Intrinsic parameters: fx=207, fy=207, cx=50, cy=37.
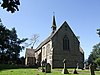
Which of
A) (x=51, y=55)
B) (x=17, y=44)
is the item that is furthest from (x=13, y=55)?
(x=51, y=55)

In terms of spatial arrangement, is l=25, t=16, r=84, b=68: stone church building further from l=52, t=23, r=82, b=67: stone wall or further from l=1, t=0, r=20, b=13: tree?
l=1, t=0, r=20, b=13: tree

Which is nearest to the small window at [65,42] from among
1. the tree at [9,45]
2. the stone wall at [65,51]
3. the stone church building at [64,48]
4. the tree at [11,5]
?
the stone church building at [64,48]

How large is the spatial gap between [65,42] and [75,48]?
10.0 feet

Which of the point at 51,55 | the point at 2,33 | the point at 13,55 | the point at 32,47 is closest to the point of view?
the point at 51,55

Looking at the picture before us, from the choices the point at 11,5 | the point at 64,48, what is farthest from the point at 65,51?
the point at 11,5

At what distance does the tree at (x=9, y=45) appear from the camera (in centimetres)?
7025

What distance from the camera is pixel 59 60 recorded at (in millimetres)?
51906

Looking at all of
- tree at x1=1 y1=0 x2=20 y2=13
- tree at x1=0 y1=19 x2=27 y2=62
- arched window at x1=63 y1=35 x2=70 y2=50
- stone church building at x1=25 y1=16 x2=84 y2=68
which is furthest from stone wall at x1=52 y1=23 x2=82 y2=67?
tree at x1=1 y1=0 x2=20 y2=13

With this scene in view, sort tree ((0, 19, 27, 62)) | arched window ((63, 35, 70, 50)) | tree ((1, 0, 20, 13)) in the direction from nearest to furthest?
tree ((1, 0, 20, 13)) → arched window ((63, 35, 70, 50)) → tree ((0, 19, 27, 62))

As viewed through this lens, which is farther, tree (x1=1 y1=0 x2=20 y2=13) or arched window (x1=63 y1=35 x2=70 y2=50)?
arched window (x1=63 y1=35 x2=70 y2=50)

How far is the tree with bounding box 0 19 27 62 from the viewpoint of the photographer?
230 ft

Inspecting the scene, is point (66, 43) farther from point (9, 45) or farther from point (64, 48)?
point (9, 45)

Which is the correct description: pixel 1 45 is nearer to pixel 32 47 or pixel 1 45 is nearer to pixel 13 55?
pixel 13 55

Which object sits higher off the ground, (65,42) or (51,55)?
(65,42)
